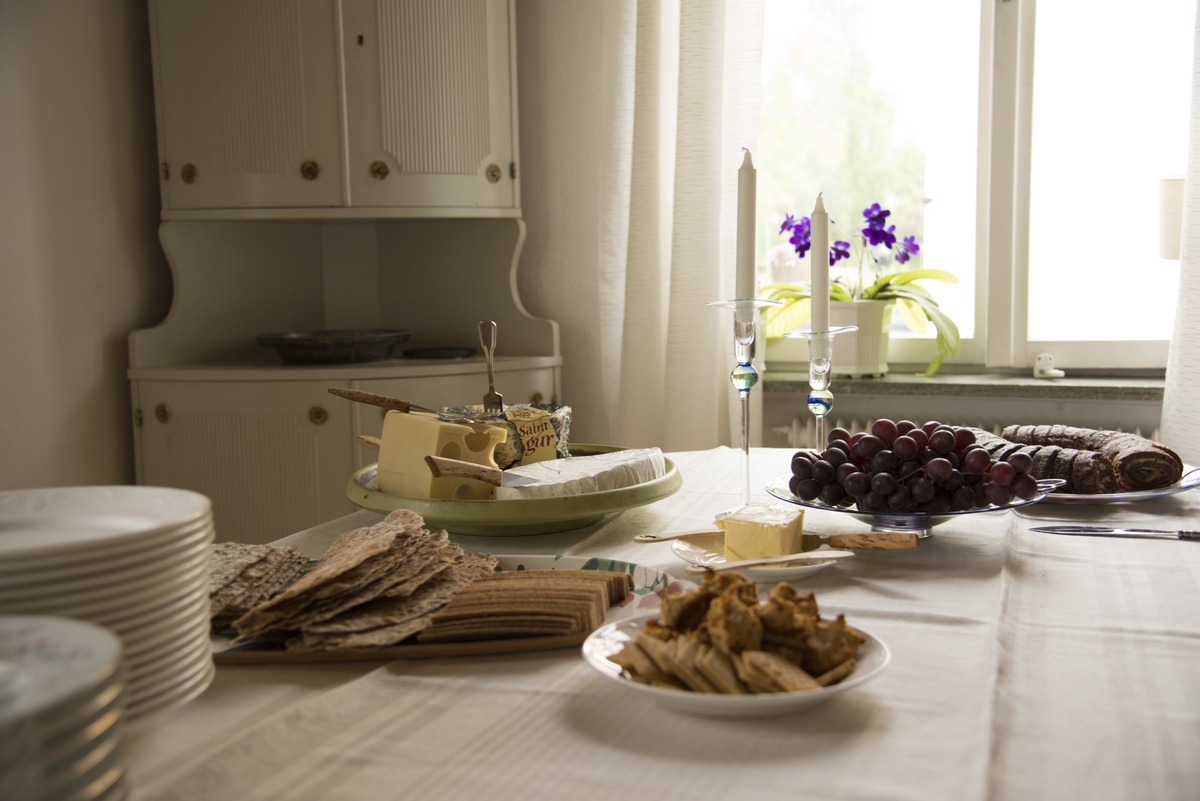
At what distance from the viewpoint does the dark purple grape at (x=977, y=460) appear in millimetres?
951

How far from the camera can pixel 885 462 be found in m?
0.98

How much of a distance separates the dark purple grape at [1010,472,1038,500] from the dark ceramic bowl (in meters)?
1.76

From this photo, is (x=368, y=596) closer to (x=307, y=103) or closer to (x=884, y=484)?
(x=884, y=484)

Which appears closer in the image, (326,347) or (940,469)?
(940,469)

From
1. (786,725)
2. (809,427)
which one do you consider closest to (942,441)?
(786,725)

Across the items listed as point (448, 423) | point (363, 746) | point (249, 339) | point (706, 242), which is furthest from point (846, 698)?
point (249, 339)

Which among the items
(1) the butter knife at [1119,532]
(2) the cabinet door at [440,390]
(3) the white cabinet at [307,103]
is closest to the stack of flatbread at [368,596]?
(1) the butter knife at [1119,532]

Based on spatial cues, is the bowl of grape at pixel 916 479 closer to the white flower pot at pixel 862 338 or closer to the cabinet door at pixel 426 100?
the white flower pot at pixel 862 338

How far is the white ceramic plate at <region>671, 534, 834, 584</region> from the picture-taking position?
2.77 feet

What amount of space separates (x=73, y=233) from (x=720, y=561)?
196cm

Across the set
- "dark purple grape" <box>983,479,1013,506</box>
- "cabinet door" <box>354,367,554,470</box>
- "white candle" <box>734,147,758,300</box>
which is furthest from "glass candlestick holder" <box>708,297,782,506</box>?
"cabinet door" <box>354,367,554,470</box>

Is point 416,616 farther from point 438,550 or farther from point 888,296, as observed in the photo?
point 888,296

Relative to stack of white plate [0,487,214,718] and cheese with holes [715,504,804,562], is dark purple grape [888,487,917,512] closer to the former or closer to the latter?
Answer: cheese with holes [715,504,804,562]

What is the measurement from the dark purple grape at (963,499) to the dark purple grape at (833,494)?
11 cm
